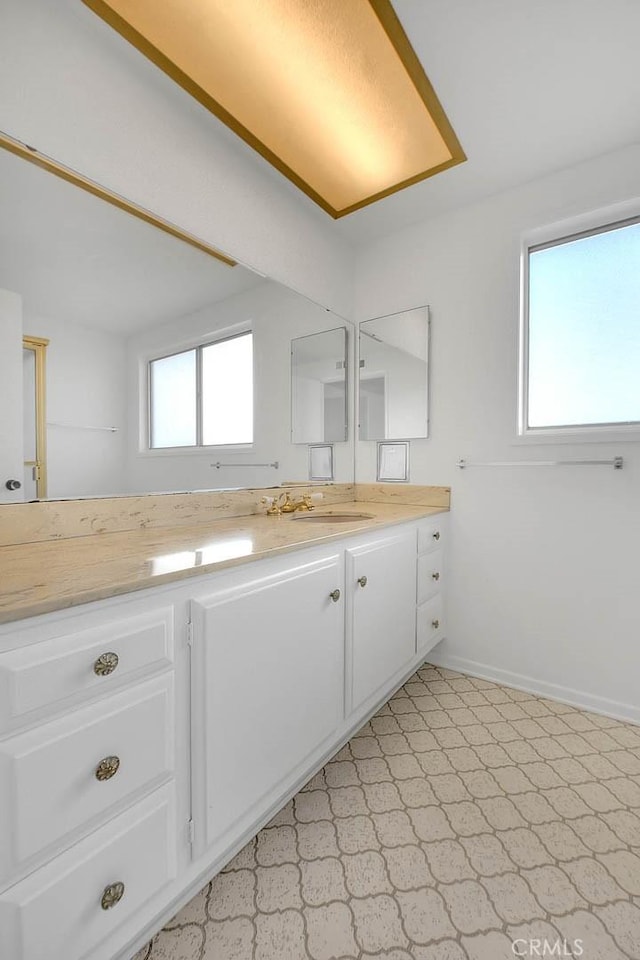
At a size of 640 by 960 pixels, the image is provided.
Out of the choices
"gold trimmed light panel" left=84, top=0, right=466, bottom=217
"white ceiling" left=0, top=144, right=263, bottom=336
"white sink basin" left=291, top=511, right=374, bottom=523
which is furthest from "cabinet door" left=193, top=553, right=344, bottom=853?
"gold trimmed light panel" left=84, top=0, right=466, bottom=217

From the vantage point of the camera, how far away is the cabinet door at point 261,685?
952 mm

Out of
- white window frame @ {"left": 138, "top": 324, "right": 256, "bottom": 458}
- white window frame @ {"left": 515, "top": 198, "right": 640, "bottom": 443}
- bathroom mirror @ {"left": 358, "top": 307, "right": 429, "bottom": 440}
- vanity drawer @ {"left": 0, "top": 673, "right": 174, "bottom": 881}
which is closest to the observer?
vanity drawer @ {"left": 0, "top": 673, "right": 174, "bottom": 881}

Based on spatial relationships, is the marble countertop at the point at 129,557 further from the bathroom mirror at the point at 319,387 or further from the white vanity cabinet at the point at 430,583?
Result: the bathroom mirror at the point at 319,387

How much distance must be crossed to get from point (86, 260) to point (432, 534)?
1768 mm

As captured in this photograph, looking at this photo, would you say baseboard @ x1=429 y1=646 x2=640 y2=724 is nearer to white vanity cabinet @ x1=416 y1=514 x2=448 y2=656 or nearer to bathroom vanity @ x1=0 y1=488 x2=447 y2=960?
white vanity cabinet @ x1=416 y1=514 x2=448 y2=656

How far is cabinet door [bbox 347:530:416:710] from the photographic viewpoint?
4.90 feet

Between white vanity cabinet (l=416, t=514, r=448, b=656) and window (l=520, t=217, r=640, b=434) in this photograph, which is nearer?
window (l=520, t=217, r=640, b=434)

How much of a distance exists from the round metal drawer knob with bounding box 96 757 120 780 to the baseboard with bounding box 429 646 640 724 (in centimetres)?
188

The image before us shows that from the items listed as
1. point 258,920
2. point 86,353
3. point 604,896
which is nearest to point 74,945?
point 258,920

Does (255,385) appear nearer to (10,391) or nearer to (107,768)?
(10,391)

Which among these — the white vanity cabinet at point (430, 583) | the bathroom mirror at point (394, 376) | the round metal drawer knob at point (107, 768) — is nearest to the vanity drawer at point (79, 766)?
the round metal drawer knob at point (107, 768)

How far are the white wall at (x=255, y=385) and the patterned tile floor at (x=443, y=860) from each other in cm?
116

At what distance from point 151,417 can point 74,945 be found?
1.29 meters

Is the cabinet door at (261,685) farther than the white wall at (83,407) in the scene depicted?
No
